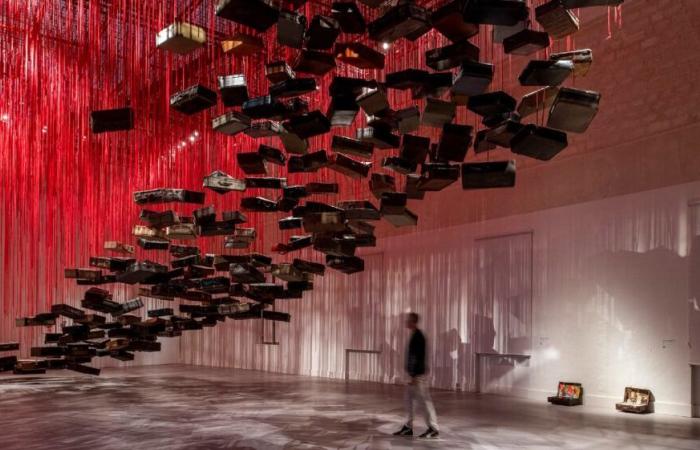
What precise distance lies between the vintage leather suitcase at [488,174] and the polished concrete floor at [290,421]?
275 cm

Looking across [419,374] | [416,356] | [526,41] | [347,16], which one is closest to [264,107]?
[347,16]

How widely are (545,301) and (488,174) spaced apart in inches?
200

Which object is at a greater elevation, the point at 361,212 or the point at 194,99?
the point at 194,99

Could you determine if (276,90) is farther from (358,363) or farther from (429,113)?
(358,363)

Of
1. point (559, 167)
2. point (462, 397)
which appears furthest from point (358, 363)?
point (559, 167)

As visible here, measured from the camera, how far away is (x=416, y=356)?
7.04 meters

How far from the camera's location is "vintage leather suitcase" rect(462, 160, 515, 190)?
680 centimetres

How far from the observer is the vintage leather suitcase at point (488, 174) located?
6797mm

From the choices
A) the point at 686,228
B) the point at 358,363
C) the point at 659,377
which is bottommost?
the point at 358,363

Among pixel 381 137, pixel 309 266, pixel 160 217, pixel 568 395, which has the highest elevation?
pixel 381 137

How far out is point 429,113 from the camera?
263 inches

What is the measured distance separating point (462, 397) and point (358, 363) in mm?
4458

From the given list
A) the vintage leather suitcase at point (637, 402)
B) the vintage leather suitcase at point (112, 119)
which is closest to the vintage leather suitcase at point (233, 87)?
the vintage leather suitcase at point (112, 119)

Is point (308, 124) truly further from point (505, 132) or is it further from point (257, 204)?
point (257, 204)
